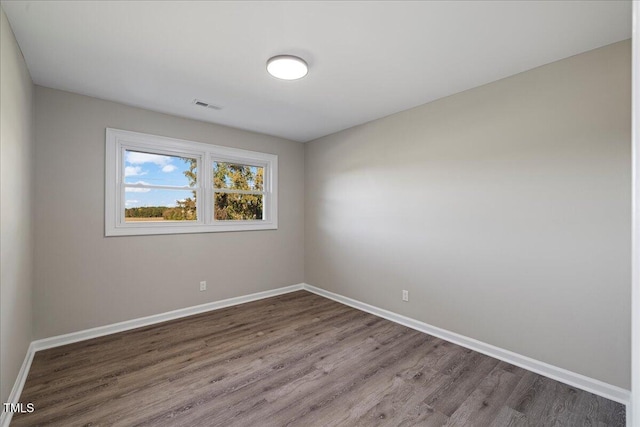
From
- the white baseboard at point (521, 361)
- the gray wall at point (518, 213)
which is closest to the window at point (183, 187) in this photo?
the gray wall at point (518, 213)

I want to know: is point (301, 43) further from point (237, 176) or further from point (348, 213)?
point (237, 176)

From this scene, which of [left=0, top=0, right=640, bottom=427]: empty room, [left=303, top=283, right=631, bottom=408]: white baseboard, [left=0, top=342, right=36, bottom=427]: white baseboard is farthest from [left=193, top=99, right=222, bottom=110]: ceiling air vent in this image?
[left=303, top=283, right=631, bottom=408]: white baseboard

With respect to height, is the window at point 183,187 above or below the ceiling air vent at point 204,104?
below

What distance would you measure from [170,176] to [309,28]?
261cm

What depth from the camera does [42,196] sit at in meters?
2.67

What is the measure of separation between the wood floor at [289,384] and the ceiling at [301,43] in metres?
2.55

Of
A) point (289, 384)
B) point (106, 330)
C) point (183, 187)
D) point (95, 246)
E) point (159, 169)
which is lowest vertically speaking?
point (289, 384)

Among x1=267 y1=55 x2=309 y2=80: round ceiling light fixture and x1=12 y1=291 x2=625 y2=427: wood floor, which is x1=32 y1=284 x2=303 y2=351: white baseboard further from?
x1=267 y1=55 x2=309 y2=80: round ceiling light fixture

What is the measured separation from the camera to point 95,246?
2945 millimetres

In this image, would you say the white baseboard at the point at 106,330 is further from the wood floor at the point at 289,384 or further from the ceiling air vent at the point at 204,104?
the ceiling air vent at the point at 204,104

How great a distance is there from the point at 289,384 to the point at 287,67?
2.52 metres

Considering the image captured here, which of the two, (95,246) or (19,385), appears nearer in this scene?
(19,385)

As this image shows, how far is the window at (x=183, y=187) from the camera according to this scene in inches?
123

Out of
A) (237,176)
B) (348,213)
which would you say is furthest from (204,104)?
(348,213)
